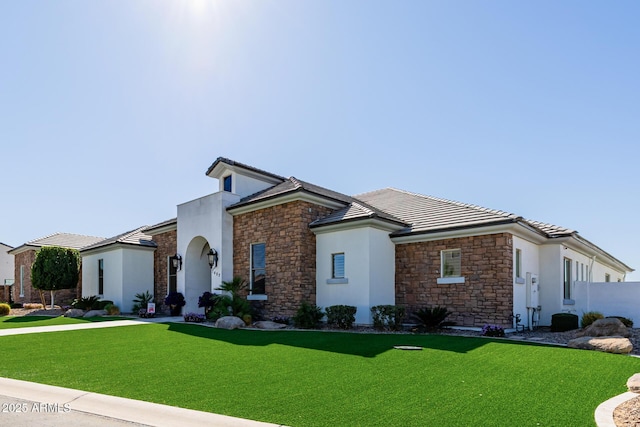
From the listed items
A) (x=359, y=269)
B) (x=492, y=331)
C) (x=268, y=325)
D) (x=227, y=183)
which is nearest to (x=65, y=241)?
(x=227, y=183)

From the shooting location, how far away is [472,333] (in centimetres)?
1338

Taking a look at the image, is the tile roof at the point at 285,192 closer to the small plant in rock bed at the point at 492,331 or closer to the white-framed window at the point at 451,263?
the white-framed window at the point at 451,263

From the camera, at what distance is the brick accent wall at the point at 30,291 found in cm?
2852

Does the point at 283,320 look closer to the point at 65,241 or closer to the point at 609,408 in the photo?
the point at 609,408

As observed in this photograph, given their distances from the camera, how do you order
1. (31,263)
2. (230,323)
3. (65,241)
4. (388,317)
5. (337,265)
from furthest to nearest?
(65,241) < (31,263) < (337,265) < (230,323) < (388,317)

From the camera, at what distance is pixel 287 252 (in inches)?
663

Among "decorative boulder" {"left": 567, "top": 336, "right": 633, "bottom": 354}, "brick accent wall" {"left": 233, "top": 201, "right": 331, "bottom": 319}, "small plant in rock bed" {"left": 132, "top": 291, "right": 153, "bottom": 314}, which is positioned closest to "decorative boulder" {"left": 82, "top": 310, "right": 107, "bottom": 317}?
"small plant in rock bed" {"left": 132, "top": 291, "right": 153, "bottom": 314}

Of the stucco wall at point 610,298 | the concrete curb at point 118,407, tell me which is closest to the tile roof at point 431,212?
the stucco wall at point 610,298

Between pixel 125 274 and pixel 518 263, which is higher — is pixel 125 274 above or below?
below

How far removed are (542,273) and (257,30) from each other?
45.6 ft

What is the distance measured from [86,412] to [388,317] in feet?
34.1

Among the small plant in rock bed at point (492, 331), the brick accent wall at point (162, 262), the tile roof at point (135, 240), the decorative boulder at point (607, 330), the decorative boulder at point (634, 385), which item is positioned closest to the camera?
the decorative boulder at point (634, 385)

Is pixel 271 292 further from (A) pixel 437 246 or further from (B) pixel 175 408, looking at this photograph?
(B) pixel 175 408

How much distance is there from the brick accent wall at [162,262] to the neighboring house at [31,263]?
24.9 feet
